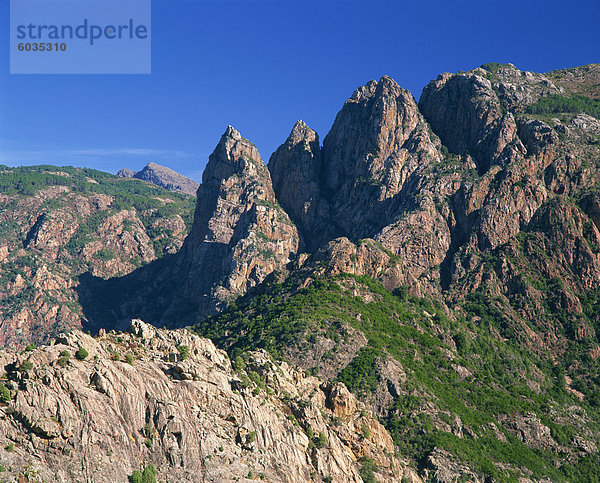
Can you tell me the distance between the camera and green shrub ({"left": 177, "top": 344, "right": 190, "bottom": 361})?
97312mm

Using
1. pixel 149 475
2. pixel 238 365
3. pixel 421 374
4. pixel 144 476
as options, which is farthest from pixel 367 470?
pixel 421 374

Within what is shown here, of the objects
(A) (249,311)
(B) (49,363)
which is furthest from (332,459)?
(A) (249,311)

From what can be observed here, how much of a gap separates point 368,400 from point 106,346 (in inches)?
3000

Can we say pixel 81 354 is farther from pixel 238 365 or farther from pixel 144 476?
pixel 238 365

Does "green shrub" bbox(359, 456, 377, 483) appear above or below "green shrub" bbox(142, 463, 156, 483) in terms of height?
below

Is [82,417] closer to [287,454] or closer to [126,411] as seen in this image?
[126,411]

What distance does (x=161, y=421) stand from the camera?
80.8 m

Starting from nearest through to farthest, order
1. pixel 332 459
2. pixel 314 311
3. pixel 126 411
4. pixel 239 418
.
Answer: pixel 126 411, pixel 239 418, pixel 332 459, pixel 314 311

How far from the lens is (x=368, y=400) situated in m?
153

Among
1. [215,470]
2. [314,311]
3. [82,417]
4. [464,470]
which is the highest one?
[314,311]

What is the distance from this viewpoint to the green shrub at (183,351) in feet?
A: 319

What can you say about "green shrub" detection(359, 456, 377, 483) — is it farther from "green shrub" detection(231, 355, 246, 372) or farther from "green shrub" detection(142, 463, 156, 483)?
"green shrub" detection(142, 463, 156, 483)

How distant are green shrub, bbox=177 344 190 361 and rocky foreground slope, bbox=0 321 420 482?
21 centimetres

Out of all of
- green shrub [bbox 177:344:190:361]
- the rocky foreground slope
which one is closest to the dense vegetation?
the rocky foreground slope
